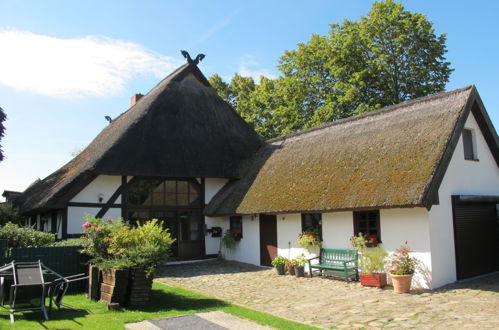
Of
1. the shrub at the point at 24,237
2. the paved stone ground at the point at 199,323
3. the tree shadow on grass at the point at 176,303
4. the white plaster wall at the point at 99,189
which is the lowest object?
the paved stone ground at the point at 199,323

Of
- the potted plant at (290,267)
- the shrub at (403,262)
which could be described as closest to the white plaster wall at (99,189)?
the potted plant at (290,267)

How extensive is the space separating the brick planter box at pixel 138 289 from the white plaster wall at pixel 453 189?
→ 23.1 ft

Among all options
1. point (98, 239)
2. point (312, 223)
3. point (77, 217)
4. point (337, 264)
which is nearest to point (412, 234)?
point (337, 264)

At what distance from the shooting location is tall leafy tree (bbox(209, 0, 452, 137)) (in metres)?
23.0

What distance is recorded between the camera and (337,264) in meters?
12.5

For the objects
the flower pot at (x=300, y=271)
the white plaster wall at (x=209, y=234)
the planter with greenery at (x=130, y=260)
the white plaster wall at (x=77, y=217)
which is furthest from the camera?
the white plaster wall at (x=209, y=234)

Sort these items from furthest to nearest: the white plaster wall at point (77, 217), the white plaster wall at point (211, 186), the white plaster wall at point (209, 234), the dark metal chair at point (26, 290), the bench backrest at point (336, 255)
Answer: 1. the white plaster wall at point (211, 186)
2. the white plaster wall at point (209, 234)
3. the white plaster wall at point (77, 217)
4. the bench backrest at point (336, 255)
5. the dark metal chair at point (26, 290)

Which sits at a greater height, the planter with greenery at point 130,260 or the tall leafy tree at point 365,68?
the tall leafy tree at point 365,68

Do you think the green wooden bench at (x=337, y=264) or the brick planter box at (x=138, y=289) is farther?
the green wooden bench at (x=337, y=264)

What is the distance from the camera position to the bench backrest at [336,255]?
12.2 metres

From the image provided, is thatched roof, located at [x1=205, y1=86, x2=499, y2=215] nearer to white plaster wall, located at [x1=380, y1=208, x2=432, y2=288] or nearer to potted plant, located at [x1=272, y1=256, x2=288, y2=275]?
white plaster wall, located at [x1=380, y1=208, x2=432, y2=288]

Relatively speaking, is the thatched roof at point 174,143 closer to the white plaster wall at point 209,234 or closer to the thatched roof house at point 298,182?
the thatched roof house at point 298,182

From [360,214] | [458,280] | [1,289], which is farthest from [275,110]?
[1,289]

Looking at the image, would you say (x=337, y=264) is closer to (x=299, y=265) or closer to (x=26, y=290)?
(x=299, y=265)
